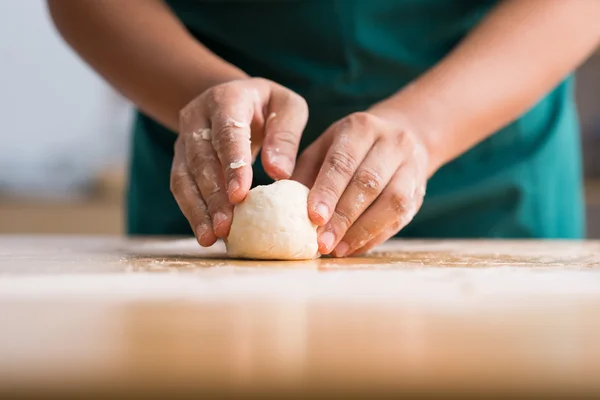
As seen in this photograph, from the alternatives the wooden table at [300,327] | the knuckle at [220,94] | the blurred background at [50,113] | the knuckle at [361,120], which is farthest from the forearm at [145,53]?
the blurred background at [50,113]

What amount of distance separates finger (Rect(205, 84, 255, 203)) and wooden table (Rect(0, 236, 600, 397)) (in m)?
0.11

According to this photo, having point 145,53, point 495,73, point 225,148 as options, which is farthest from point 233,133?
point 495,73

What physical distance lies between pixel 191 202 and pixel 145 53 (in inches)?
13.6

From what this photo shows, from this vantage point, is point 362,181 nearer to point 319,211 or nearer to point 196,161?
point 319,211

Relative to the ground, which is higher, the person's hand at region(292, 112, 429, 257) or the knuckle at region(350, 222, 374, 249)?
the person's hand at region(292, 112, 429, 257)

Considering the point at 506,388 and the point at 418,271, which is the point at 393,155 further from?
the point at 506,388

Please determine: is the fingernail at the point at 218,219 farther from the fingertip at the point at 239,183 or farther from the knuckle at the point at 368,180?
the knuckle at the point at 368,180

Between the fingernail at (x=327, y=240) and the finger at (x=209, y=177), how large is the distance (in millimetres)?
126

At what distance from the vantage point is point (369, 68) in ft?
4.68

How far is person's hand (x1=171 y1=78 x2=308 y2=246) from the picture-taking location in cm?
96

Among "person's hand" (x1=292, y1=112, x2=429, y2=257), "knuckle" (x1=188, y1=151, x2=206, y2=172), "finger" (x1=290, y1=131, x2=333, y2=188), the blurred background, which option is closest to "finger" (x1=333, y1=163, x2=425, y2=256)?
"person's hand" (x1=292, y1=112, x2=429, y2=257)

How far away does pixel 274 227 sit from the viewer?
96 cm

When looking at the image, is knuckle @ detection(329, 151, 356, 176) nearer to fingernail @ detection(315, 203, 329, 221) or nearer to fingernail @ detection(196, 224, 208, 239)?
fingernail @ detection(315, 203, 329, 221)

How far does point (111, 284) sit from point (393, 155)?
1.47ft
